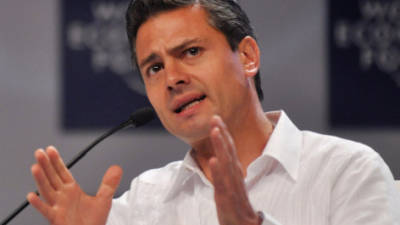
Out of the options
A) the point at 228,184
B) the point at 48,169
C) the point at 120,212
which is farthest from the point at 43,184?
the point at 120,212

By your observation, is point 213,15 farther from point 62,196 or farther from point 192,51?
point 62,196

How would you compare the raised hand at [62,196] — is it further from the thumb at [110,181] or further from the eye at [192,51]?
the eye at [192,51]

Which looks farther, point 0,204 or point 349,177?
point 0,204

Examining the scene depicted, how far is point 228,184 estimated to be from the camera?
3.58 ft

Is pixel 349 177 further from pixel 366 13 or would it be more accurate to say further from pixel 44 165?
pixel 366 13

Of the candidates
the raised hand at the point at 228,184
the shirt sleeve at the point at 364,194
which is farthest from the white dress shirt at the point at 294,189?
the raised hand at the point at 228,184

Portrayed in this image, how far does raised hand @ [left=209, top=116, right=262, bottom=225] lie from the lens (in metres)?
1.08

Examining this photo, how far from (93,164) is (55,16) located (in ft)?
2.53

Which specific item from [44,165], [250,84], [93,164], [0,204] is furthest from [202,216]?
[0,204]

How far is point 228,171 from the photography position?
3.56ft

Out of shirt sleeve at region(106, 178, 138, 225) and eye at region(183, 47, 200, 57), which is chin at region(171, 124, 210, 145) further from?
shirt sleeve at region(106, 178, 138, 225)

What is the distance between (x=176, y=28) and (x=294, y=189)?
1.72 ft

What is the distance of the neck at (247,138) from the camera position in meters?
1.54

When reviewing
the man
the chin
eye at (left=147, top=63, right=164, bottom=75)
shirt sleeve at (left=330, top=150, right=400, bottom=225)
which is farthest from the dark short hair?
shirt sleeve at (left=330, top=150, right=400, bottom=225)
